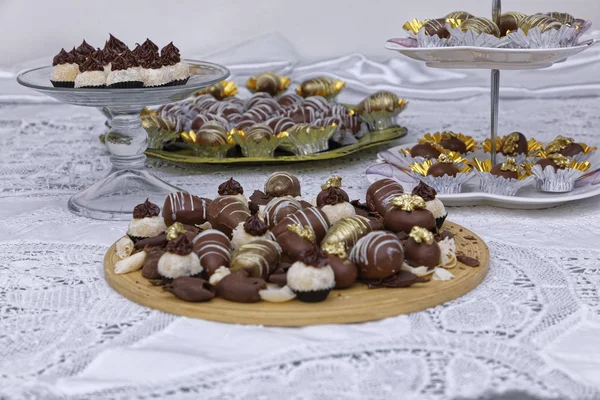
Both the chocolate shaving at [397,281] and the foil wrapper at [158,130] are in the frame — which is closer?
the chocolate shaving at [397,281]

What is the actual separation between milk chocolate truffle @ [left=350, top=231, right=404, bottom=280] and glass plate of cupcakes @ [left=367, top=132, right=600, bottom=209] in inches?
17.7

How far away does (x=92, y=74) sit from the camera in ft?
5.28

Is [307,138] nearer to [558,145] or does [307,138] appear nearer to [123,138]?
[123,138]

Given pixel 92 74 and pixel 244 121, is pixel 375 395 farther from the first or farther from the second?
pixel 244 121

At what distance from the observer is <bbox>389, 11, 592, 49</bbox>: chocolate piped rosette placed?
5.16 feet

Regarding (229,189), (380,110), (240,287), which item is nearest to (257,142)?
(380,110)

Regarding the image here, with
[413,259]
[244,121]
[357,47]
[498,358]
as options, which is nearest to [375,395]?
[498,358]

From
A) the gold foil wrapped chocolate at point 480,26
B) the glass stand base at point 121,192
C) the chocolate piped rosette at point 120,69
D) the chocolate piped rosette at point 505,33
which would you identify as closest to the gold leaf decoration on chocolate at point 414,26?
the chocolate piped rosette at point 505,33

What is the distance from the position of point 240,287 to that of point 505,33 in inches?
34.0

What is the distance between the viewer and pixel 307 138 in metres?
1.92

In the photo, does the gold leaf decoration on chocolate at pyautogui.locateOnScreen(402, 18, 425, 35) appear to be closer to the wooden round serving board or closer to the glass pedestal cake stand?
the glass pedestal cake stand

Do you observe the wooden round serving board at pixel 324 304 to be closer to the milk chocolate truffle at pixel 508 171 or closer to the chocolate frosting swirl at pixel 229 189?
the chocolate frosting swirl at pixel 229 189

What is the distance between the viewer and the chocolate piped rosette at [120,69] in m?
1.60

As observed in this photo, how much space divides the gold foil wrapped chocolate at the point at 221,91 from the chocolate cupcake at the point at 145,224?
106 centimetres
